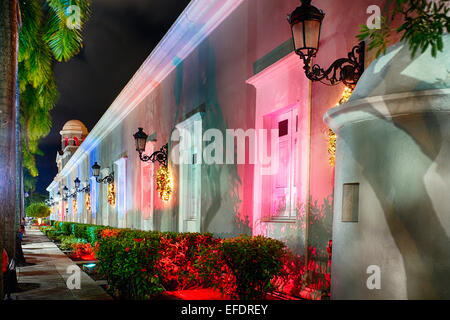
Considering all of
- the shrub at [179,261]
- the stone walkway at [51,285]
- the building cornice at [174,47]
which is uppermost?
the building cornice at [174,47]

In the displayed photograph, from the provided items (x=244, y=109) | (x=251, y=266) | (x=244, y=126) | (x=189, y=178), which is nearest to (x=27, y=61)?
(x=189, y=178)

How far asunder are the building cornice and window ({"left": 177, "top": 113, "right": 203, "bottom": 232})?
2380 mm

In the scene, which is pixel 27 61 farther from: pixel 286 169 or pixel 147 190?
pixel 286 169

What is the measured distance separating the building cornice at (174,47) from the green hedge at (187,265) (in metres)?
5.79

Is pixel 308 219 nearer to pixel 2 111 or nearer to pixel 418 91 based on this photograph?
pixel 418 91

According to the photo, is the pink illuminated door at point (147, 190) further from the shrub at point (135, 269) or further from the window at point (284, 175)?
the shrub at point (135, 269)

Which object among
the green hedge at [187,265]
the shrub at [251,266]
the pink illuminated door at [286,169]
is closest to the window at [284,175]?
the pink illuminated door at [286,169]

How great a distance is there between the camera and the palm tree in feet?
18.4

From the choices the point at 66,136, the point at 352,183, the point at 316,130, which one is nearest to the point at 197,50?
the point at 316,130

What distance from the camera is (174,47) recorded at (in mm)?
12992

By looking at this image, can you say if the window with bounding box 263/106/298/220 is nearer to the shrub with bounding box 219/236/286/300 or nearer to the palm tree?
the shrub with bounding box 219/236/286/300

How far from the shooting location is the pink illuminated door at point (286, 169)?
7211 mm

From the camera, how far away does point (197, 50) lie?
11852mm

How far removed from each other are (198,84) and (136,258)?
263 inches
